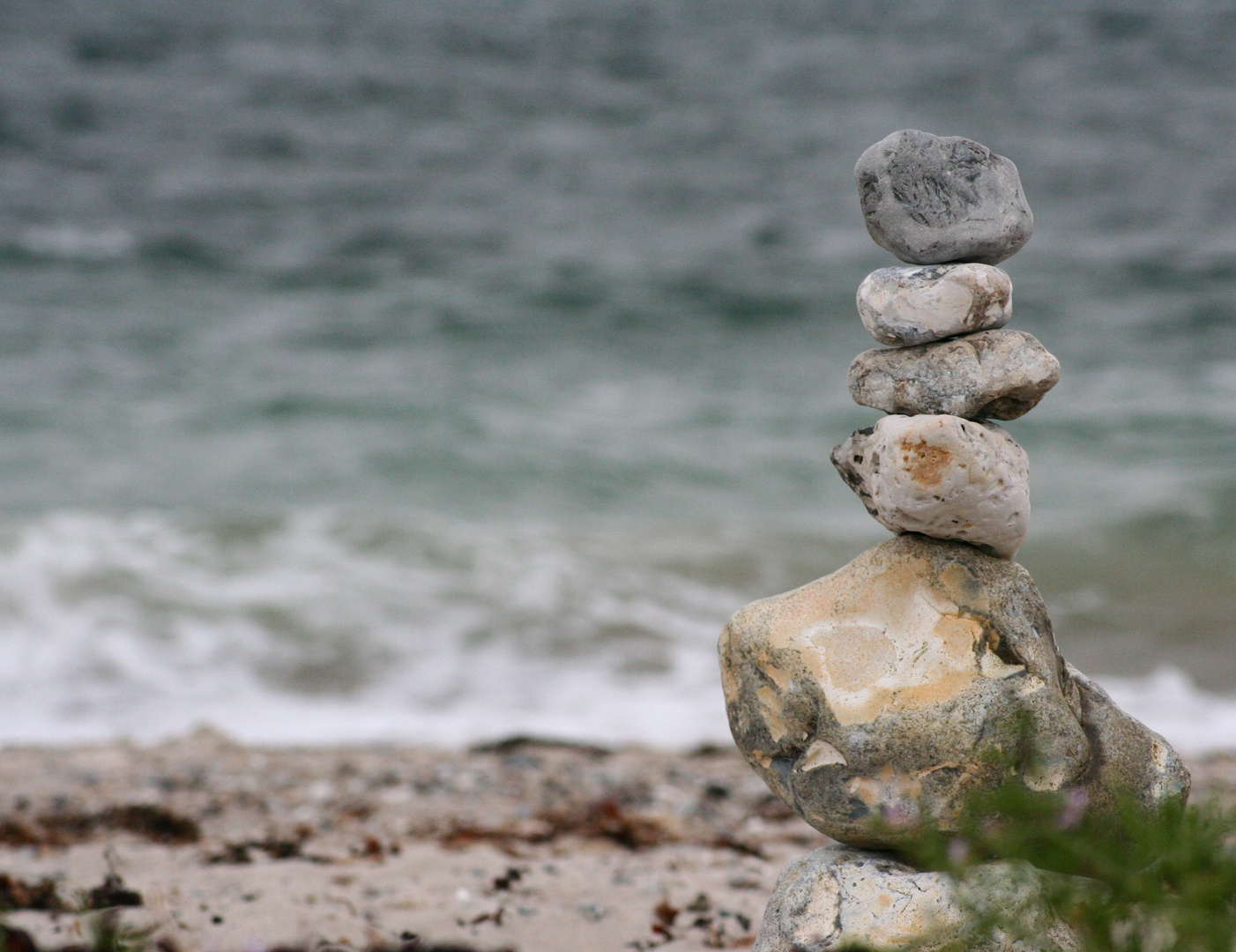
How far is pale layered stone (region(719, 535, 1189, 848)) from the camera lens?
2438mm

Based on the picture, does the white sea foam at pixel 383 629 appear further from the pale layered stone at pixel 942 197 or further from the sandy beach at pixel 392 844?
the pale layered stone at pixel 942 197

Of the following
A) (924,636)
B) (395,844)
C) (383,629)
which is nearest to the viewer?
(924,636)

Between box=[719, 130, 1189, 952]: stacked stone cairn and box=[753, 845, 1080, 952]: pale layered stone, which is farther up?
box=[719, 130, 1189, 952]: stacked stone cairn

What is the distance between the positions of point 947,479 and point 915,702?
1.52 ft

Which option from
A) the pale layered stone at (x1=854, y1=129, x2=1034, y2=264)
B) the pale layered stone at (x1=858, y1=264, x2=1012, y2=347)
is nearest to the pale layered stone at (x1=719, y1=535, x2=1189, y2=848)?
the pale layered stone at (x1=858, y1=264, x2=1012, y2=347)

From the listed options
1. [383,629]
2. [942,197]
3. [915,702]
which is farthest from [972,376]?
[383,629]

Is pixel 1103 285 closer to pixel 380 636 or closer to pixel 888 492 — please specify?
pixel 380 636

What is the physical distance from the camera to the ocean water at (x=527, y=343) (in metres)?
7.17

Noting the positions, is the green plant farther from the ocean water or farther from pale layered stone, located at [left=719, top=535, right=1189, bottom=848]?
the ocean water

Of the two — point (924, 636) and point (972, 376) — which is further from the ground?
point (972, 376)

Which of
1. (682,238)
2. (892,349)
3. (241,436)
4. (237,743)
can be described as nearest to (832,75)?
(682,238)

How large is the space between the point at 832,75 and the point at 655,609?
13.5m

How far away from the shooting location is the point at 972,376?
254 cm

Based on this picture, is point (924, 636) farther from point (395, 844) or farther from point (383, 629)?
point (383, 629)
